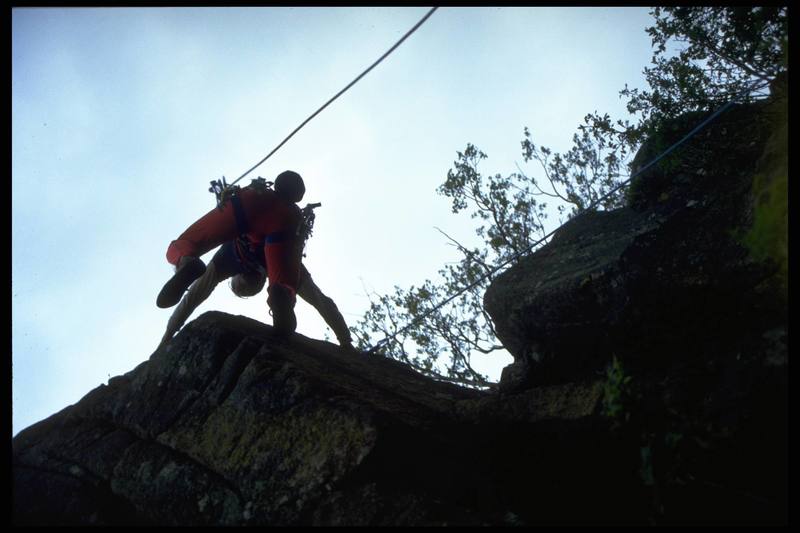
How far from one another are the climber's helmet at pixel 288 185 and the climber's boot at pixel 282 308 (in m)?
1.14

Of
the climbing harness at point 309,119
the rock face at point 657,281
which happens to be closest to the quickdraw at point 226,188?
the climbing harness at point 309,119

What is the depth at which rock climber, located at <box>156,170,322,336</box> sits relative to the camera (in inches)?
222

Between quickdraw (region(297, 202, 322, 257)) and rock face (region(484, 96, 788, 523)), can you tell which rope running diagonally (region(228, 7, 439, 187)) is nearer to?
quickdraw (region(297, 202, 322, 257))

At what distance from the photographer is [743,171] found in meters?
5.71

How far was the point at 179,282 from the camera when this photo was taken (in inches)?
216

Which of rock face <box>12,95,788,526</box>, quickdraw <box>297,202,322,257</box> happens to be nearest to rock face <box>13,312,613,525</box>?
rock face <box>12,95,788,526</box>

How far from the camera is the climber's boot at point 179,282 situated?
5484 mm

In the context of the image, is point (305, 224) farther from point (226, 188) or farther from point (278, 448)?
point (278, 448)

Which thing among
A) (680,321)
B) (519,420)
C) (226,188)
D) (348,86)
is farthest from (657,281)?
(226,188)

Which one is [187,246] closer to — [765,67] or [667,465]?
[667,465]

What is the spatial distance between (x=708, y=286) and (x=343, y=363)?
3.52m

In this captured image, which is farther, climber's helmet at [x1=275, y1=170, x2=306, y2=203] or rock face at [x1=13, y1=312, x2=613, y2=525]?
climber's helmet at [x1=275, y1=170, x2=306, y2=203]
